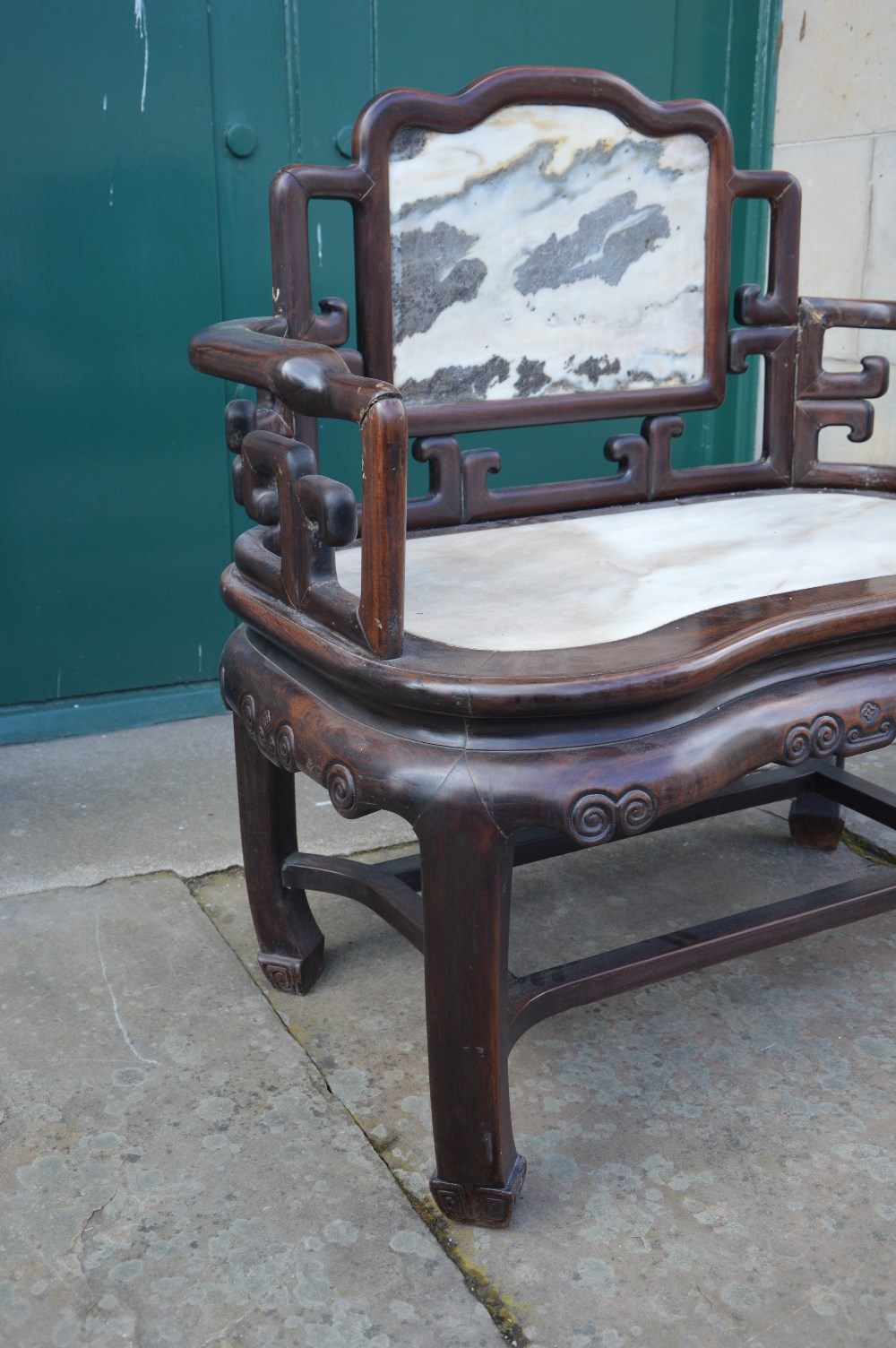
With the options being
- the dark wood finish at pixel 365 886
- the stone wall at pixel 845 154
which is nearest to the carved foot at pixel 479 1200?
the dark wood finish at pixel 365 886

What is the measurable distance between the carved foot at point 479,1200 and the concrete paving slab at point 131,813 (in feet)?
3.16

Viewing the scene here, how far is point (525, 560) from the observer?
5.34 ft

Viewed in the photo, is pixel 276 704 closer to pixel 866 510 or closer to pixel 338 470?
pixel 866 510

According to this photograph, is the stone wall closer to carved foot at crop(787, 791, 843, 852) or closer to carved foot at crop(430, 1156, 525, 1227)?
carved foot at crop(787, 791, 843, 852)

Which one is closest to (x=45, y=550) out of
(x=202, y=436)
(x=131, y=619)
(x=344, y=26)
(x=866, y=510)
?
(x=131, y=619)

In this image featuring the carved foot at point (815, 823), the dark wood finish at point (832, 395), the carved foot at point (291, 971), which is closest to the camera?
the carved foot at point (291, 971)

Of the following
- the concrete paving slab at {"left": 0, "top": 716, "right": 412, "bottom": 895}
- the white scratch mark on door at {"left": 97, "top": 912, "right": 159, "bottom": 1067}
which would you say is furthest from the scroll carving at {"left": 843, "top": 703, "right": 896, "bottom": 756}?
the concrete paving slab at {"left": 0, "top": 716, "right": 412, "bottom": 895}

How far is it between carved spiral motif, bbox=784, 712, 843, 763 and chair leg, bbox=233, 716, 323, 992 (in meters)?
0.70

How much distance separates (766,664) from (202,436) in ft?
5.91

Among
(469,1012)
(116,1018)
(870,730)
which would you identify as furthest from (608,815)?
(116,1018)

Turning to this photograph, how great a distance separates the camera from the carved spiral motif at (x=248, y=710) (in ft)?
5.08

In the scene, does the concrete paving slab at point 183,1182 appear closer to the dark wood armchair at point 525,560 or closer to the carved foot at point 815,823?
the dark wood armchair at point 525,560

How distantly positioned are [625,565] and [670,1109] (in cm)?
68

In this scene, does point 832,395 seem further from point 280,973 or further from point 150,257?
point 150,257
